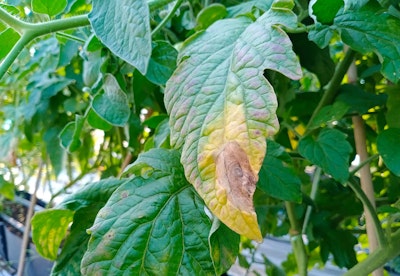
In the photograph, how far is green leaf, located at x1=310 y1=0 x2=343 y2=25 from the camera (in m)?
0.33

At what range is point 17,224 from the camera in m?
1.41

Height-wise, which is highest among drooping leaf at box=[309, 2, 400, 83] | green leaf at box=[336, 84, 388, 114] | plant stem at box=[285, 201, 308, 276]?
drooping leaf at box=[309, 2, 400, 83]

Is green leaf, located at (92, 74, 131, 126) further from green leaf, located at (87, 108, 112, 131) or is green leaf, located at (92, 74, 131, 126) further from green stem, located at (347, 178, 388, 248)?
green stem, located at (347, 178, 388, 248)

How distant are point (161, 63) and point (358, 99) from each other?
0.20 meters

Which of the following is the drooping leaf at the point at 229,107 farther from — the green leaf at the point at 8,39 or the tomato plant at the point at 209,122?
the green leaf at the point at 8,39

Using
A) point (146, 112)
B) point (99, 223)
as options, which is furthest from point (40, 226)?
point (146, 112)

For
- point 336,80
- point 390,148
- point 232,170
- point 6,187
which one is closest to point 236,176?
point 232,170

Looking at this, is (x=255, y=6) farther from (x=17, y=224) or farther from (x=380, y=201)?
(x=17, y=224)

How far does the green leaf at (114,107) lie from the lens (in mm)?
433

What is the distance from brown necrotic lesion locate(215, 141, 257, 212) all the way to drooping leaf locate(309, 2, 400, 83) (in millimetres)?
147

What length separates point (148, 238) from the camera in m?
0.32

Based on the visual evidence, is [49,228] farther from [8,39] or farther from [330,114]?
[330,114]

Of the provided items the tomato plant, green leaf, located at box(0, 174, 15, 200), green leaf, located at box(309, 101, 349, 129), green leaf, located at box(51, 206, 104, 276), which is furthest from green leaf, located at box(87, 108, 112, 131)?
green leaf, located at box(0, 174, 15, 200)

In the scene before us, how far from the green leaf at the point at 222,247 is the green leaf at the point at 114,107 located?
0.51 ft
